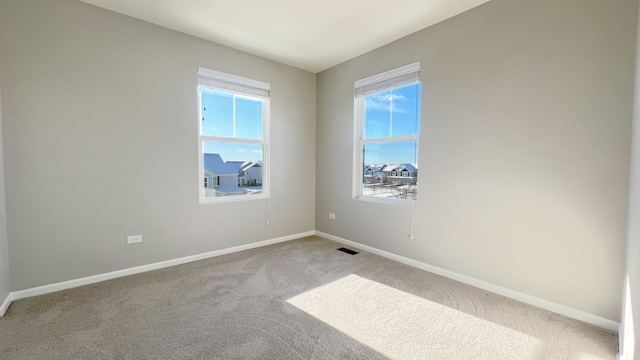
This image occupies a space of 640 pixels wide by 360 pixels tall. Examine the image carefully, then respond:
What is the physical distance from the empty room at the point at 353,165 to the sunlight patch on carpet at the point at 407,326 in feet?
0.06

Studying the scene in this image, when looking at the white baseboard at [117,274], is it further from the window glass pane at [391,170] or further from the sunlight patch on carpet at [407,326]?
the window glass pane at [391,170]

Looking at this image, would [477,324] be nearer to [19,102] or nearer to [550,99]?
[550,99]

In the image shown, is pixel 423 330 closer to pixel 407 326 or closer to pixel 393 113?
pixel 407 326

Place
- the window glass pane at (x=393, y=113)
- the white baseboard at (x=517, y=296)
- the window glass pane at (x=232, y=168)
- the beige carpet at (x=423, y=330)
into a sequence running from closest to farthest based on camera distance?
1. the beige carpet at (x=423, y=330)
2. the white baseboard at (x=517, y=296)
3. the window glass pane at (x=393, y=113)
4. the window glass pane at (x=232, y=168)

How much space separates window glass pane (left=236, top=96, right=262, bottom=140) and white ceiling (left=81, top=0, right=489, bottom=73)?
690 mm

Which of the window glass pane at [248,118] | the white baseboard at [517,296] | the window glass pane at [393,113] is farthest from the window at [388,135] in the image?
the window glass pane at [248,118]

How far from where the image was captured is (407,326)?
2014 millimetres

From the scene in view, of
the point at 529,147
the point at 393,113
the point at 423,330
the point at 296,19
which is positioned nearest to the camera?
the point at 423,330

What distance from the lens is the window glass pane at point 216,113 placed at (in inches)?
133

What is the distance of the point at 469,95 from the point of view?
8.82ft

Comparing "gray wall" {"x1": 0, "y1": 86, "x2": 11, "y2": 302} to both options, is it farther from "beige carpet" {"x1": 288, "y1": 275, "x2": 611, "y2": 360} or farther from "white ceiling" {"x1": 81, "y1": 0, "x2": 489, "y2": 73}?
"beige carpet" {"x1": 288, "y1": 275, "x2": 611, "y2": 360}

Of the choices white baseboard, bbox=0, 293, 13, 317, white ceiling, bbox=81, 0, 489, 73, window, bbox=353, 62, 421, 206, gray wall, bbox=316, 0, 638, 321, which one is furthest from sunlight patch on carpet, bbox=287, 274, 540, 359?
white ceiling, bbox=81, 0, 489, 73

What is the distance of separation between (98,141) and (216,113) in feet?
4.20

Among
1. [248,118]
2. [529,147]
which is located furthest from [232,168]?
[529,147]
